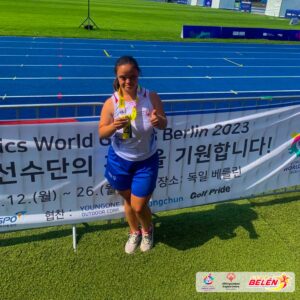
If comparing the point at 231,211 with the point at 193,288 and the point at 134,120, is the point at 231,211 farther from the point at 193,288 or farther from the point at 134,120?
the point at 134,120

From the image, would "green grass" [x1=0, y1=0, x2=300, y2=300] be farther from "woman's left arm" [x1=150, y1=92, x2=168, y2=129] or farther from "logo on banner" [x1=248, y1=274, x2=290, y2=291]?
"woman's left arm" [x1=150, y1=92, x2=168, y2=129]

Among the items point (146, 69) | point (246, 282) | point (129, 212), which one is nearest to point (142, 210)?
point (129, 212)

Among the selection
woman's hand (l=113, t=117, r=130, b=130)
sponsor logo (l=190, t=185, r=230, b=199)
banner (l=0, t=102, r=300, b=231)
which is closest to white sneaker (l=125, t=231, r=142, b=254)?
banner (l=0, t=102, r=300, b=231)

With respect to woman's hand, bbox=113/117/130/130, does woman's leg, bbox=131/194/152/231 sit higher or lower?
lower

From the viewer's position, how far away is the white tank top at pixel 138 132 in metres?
2.98

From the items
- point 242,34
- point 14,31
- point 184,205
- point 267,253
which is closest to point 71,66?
point 14,31

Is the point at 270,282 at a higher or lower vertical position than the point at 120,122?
lower

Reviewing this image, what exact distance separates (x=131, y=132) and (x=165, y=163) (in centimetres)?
101

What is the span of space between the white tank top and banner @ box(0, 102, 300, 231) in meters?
A: 0.50

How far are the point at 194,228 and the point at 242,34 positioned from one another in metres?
23.1

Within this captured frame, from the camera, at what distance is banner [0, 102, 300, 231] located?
3326mm

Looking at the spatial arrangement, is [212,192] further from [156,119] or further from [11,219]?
[11,219]

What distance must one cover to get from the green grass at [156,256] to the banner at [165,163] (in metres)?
0.27

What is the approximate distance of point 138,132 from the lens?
301cm
